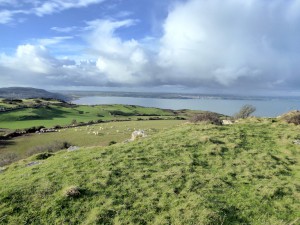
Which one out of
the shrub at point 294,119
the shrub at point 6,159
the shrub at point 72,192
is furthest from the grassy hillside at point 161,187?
the shrub at point 6,159

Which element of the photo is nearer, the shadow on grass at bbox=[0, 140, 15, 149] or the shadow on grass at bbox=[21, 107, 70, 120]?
the shadow on grass at bbox=[0, 140, 15, 149]

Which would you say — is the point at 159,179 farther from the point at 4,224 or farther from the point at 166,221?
the point at 4,224

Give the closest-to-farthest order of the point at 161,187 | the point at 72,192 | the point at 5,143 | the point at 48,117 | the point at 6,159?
the point at 72,192 < the point at 161,187 < the point at 6,159 < the point at 5,143 < the point at 48,117

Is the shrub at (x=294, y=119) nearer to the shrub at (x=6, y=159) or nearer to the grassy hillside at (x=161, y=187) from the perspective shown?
the grassy hillside at (x=161, y=187)

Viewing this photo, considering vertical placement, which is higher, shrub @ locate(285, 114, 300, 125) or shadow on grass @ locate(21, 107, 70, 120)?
shrub @ locate(285, 114, 300, 125)

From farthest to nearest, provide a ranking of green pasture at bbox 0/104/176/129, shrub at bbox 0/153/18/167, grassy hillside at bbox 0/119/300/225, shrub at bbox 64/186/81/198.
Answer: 1. green pasture at bbox 0/104/176/129
2. shrub at bbox 0/153/18/167
3. shrub at bbox 64/186/81/198
4. grassy hillside at bbox 0/119/300/225

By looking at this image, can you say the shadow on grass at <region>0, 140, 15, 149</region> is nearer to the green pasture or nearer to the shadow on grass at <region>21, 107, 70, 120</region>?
the green pasture

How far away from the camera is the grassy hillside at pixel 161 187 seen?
12.7m

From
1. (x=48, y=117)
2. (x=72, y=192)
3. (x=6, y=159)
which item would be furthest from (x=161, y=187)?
(x=48, y=117)

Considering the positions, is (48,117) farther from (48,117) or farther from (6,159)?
(6,159)

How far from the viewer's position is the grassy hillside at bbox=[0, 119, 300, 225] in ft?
41.8

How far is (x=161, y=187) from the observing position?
15.4 meters

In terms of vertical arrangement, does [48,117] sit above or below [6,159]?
below

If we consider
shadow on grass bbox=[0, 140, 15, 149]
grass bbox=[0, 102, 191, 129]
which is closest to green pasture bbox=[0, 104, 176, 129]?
grass bbox=[0, 102, 191, 129]
